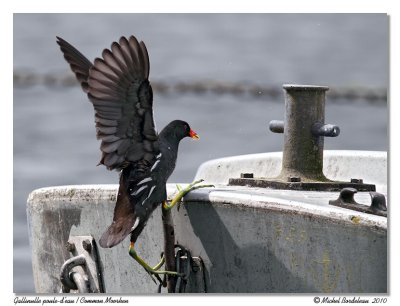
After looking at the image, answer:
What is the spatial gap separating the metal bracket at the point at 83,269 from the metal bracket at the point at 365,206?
115 centimetres

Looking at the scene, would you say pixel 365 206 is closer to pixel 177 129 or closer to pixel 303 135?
pixel 303 135

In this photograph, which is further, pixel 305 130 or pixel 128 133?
pixel 305 130

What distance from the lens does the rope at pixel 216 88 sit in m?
14.3

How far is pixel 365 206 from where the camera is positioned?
404 centimetres

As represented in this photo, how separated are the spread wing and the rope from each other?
942cm

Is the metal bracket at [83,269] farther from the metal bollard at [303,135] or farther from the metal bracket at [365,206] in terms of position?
the metal bracket at [365,206]

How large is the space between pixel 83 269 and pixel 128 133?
2.23 feet

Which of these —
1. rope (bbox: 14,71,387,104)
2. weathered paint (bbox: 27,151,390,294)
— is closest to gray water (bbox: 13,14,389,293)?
rope (bbox: 14,71,387,104)

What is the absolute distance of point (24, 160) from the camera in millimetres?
12109

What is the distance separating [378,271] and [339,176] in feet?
5.49

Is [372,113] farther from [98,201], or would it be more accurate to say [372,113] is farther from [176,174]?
[98,201]

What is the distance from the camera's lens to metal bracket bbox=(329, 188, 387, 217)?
3.98m
